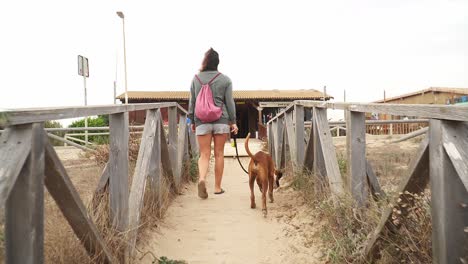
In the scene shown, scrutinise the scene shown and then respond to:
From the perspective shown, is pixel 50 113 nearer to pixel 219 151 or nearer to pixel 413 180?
pixel 413 180

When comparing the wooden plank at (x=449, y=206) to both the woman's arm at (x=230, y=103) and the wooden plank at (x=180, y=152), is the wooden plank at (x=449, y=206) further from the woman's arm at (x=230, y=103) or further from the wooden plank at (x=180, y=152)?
the wooden plank at (x=180, y=152)

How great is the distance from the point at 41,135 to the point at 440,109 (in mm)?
1617

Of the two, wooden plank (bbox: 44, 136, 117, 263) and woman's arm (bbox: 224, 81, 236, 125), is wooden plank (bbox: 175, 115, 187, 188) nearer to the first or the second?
woman's arm (bbox: 224, 81, 236, 125)

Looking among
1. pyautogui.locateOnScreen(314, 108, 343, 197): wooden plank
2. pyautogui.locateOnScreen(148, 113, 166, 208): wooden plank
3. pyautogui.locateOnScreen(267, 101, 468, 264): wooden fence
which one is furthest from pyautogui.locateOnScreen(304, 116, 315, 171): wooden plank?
pyautogui.locateOnScreen(148, 113, 166, 208): wooden plank

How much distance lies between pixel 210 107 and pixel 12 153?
323cm

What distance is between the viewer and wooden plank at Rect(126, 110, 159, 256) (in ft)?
8.81

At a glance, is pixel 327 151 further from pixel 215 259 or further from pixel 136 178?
pixel 136 178

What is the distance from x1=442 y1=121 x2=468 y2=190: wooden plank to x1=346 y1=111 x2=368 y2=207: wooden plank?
3.80 feet

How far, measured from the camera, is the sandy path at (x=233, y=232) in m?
3.01

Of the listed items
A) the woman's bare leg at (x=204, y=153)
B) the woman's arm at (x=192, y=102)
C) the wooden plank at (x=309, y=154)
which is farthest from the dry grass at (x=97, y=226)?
the wooden plank at (x=309, y=154)

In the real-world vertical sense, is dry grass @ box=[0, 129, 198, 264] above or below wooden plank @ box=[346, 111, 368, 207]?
below

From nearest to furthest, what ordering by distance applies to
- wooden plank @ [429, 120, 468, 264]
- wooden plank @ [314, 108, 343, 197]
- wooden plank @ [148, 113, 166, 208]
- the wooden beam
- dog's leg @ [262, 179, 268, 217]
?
1. wooden plank @ [429, 120, 468, 264]
2. wooden plank @ [314, 108, 343, 197]
3. wooden plank @ [148, 113, 166, 208]
4. dog's leg @ [262, 179, 268, 217]
5. the wooden beam

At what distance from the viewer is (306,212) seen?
3.71 metres

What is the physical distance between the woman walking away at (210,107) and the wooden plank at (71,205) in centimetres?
243
